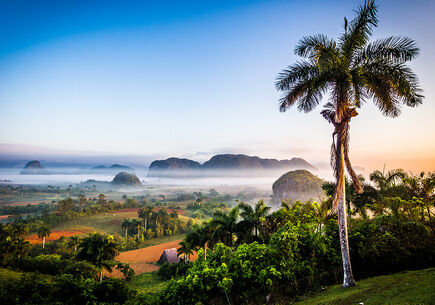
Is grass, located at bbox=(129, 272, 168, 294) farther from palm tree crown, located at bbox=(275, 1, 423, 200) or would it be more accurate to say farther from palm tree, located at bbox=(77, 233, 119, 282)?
palm tree crown, located at bbox=(275, 1, 423, 200)

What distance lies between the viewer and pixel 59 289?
31.2 ft

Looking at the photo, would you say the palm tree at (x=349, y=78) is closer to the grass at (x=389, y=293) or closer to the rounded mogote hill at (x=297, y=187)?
the grass at (x=389, y=293)

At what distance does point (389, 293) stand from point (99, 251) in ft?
102

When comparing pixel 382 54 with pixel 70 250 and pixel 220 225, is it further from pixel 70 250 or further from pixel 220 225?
pixel 70 250

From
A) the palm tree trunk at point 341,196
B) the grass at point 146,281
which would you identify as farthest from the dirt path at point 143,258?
the palm tree trunk at point 341,196

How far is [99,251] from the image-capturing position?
27.4m

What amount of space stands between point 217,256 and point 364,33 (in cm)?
1465

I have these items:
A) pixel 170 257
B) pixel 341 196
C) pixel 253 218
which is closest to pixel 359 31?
pixel 341 196

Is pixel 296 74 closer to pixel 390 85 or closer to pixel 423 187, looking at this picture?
pixel 390 85

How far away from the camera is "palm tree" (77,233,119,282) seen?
2741 centimetres

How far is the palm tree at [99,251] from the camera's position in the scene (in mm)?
27406

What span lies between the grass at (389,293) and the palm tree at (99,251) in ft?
89.1

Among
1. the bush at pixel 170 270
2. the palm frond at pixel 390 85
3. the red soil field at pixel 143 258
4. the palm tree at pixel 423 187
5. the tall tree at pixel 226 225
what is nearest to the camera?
the palm frond at pixel 390 85

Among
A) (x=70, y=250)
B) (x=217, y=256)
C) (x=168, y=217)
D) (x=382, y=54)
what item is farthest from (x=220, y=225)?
(x=168, y=217)
